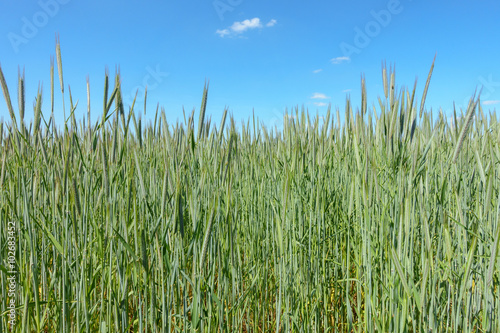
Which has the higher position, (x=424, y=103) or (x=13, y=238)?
(x=424, y=103)

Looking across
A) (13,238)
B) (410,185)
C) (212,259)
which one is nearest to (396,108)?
(410,185)

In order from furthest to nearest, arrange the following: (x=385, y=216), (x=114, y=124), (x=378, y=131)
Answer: (x=378, y=131) < (x=385, y=216) < (x=114, y=124)

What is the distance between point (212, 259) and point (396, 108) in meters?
0.59

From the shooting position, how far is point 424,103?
2.57ft

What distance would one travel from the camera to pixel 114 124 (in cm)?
75

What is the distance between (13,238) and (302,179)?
101 centimetres

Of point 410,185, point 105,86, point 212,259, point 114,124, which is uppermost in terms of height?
point 105,86

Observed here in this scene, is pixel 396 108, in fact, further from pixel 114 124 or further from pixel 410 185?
pixel 114 124

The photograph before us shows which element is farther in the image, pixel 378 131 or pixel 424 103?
pixel 378 131

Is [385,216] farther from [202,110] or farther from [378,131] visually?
[202,110]

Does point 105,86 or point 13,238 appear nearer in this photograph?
point 105,86

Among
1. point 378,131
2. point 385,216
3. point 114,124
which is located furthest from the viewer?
point 378,131

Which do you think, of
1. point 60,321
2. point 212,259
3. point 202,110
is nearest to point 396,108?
point 202,110

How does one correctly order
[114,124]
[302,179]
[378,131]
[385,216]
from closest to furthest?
[114,124] < [385,216] < [378,131] < [302,179]
